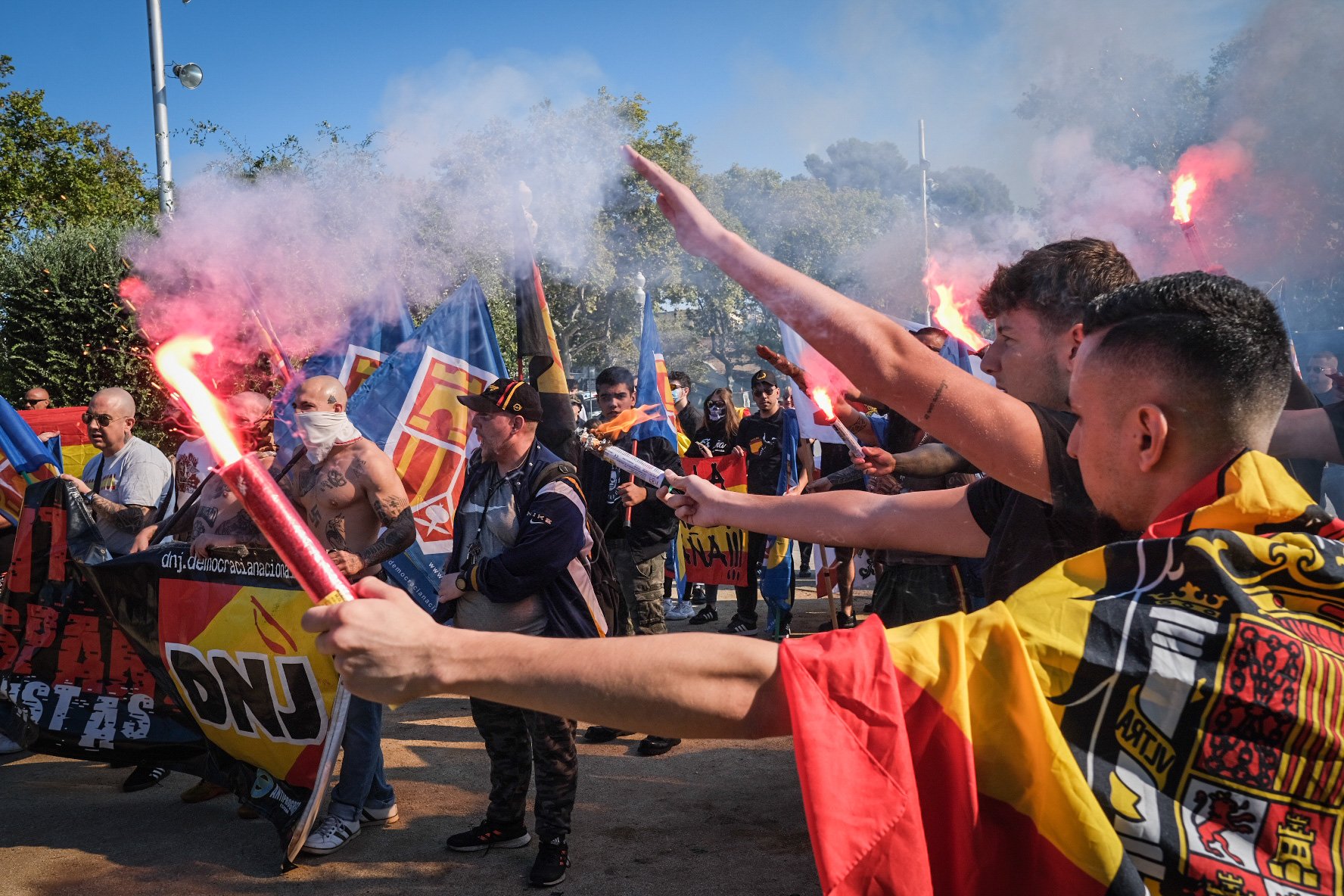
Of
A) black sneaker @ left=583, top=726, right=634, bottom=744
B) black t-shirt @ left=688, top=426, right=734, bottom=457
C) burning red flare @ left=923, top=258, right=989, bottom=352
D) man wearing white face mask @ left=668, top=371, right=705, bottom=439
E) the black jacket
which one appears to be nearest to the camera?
burning red flare @ left=923, top=258, right=989, bottom=352

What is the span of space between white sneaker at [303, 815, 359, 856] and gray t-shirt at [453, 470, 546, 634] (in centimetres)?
108

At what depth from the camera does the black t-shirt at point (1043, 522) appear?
1.98m

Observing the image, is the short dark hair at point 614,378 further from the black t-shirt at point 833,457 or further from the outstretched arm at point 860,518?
the outstretched arm at point 860,518

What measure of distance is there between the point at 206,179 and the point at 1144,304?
15.8 ft

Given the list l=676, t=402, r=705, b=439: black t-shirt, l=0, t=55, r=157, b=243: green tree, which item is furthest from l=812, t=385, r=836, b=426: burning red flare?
l=0, t=55, r=157, b=243: green tree

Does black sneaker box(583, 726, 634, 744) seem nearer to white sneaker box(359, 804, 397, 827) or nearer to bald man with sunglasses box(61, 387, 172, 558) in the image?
white sneaker box(359, 804, 397, 827)

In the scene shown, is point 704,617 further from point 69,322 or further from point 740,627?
point 69,322

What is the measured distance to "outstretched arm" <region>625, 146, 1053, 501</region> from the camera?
1.80 m

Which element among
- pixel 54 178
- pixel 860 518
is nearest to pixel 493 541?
pixel 860 518

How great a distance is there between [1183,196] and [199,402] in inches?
225

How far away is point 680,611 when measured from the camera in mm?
10383

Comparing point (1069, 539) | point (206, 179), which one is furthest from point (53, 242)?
point (1069, 539)

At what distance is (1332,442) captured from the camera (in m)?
3.27

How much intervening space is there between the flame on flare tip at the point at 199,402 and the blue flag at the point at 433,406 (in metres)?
4.28
